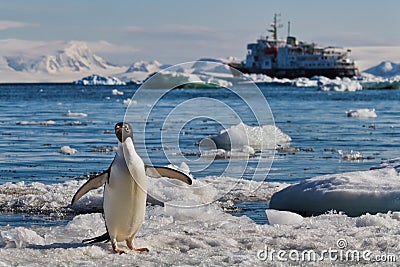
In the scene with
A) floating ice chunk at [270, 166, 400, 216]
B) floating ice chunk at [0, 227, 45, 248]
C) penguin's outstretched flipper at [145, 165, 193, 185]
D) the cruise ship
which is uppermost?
the cruise ship

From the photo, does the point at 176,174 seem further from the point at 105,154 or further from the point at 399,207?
the point at 105,154

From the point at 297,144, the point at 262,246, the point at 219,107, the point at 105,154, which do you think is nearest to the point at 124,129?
the point at 262,246

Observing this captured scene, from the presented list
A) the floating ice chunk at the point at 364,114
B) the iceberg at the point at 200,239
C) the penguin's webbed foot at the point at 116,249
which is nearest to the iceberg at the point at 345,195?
the iceberg at the point at 200,239

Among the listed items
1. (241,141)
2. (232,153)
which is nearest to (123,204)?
(232,153)

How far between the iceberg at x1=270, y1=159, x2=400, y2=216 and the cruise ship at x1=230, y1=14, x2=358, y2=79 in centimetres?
9555

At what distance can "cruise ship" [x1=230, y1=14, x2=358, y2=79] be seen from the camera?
10444 cm

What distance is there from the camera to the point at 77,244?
6.17 m

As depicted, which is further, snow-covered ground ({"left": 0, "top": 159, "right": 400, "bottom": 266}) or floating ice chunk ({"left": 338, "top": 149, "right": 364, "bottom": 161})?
floating ice chunk ({"left": 338, "top": 149, "right": 364, "bottom": 161})

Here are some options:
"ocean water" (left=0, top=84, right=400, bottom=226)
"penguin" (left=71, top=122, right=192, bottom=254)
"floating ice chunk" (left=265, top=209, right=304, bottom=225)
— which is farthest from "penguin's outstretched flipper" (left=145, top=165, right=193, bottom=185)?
"ocean water" (left=0, top=84, right=400, bottom=226)

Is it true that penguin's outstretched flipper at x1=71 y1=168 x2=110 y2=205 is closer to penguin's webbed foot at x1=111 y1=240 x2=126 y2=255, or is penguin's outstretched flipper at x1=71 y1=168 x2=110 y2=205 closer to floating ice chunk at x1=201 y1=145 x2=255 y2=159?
penguin's webbed foot at x1=111 y1=240 x2=126 y2=255

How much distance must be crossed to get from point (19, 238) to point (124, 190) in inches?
40.1

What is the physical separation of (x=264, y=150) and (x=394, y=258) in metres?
10.4

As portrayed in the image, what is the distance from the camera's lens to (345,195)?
8273 mm

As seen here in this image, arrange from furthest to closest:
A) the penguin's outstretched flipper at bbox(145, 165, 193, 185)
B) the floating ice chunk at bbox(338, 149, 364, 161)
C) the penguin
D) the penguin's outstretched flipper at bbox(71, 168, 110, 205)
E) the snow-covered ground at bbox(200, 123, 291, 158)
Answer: the snow-covered ground at bbox(200, 123, 291, 158), the floating ice chunk at bbox(338, 149, 364, 161), the penguin's outstretched flipper at bbox(145, 165, 193, 185), the penguin's outstretched flipper at bbox(71, 168, 110, 205), the penguin
